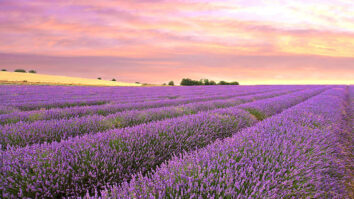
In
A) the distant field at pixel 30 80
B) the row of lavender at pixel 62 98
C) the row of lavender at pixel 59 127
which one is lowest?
the row of lavender at pixel 59 127

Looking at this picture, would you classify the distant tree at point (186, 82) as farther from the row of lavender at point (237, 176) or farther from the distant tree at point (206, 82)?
the row of lavender at point (237, 176)

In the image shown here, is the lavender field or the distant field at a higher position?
the distant field

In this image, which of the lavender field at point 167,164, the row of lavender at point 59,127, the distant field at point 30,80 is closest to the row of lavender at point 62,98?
the row of lavender at point 59,127

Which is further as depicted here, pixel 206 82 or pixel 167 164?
pixel 206 82

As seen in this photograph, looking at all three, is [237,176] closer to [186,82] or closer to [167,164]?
[167,164]

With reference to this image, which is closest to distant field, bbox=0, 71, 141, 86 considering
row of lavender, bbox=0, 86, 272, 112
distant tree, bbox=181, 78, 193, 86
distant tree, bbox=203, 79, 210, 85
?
row of lavender, bbox=0, 86, 272, 112

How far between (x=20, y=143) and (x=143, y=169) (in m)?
1.99

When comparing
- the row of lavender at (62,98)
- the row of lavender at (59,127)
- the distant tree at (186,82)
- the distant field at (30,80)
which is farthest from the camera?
the distant tree at (186,82)

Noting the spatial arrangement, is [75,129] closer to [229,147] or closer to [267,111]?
[229,147]

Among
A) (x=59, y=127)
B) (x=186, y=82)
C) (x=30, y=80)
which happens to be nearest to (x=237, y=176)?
(x=59, y=127)

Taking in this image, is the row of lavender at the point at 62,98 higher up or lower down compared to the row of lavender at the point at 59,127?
higher up

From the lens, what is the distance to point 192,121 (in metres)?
3.61

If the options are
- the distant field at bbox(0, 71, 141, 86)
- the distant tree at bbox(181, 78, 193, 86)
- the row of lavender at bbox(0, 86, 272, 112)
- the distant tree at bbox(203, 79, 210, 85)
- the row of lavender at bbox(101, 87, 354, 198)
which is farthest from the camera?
the distant tree at bbox(181, 78, 193, 86)

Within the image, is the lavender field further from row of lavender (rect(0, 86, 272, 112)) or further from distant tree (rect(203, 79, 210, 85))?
distant tree (rect(203, 79, 210, 85))
